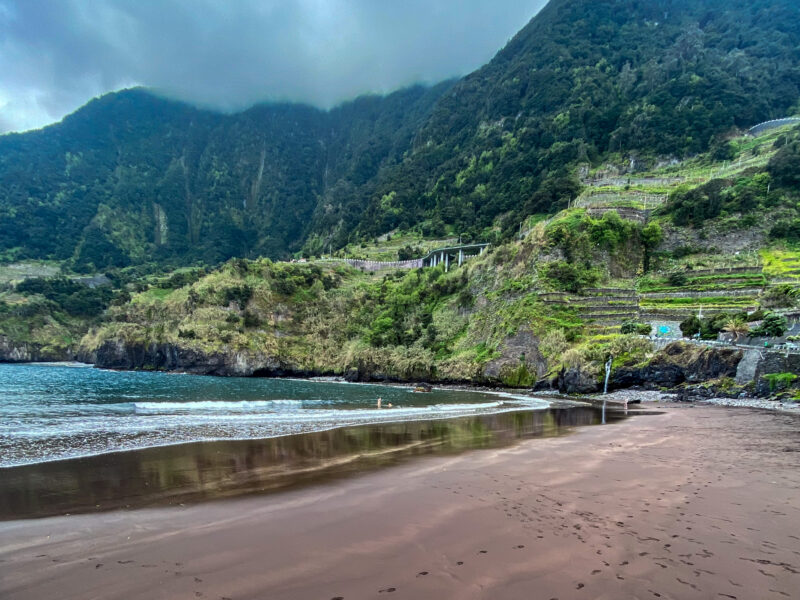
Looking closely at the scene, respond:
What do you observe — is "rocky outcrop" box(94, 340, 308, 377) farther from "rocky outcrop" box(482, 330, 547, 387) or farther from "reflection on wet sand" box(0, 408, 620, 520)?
"reflection on wet sand" box(0, 408, 620, 520)

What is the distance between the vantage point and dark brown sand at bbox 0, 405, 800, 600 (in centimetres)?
487

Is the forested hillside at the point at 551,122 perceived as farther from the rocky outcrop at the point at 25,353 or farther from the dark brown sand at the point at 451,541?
the dark brown sand at the point at 451,541

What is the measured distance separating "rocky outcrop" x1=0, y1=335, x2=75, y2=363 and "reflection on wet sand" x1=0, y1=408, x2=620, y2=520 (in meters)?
109

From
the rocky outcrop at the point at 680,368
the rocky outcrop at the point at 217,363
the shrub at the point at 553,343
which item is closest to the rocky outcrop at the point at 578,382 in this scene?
the rocky outcrop at the point at 680,368

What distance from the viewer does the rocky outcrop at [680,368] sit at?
95.9ft

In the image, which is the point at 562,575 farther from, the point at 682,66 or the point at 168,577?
the point at 682,66

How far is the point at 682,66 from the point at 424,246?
254ft

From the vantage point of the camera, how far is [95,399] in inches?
1095

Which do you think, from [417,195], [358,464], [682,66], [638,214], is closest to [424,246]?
[417,195]

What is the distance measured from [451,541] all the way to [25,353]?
120445 millimetres

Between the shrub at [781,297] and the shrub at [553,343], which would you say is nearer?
the shrub at [781,297]

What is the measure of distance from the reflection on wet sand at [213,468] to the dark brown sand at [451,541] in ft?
2.78

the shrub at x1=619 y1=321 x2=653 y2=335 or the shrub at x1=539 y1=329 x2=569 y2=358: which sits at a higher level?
the shrub at x1=619 y1=321 x2=653 y2=335

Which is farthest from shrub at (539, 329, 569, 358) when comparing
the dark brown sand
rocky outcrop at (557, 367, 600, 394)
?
the dark brown sand
